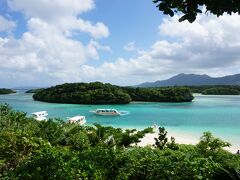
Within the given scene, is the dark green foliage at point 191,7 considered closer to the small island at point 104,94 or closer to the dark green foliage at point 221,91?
the small island at point 104,94

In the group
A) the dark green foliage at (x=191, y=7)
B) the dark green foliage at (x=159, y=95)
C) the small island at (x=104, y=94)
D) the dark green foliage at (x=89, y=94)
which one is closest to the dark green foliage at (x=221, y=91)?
the small island at (x=104, y=94)

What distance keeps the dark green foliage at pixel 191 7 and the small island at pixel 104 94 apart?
245 ft

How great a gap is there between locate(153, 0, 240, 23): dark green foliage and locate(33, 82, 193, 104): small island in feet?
245

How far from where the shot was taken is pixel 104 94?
78.9 m

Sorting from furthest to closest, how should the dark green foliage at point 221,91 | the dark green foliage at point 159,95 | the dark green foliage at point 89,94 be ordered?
the dark green foliage at point 221,91
the dark green foliage at point 159,95
the dark green foliage at point 89,94

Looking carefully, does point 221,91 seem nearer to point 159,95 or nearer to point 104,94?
point 159,95

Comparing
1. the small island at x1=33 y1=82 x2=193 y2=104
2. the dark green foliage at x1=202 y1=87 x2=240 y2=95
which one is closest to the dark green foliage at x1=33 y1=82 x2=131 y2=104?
the small island at x1=33 y1=82 x2=193 y2=104

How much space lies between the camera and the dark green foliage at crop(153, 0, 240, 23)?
146 inches

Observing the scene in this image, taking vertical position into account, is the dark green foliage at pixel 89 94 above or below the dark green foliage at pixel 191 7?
below

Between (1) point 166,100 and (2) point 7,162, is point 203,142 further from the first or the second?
(1) point 166,100

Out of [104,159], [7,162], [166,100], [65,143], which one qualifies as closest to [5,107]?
[65,143]

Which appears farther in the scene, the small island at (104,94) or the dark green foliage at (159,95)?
the dark green foliage at (159,95)

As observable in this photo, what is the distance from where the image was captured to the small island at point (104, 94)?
79.2m

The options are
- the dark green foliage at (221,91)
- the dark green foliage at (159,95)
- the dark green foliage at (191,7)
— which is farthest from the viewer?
the dark green foliage at (221,91)
